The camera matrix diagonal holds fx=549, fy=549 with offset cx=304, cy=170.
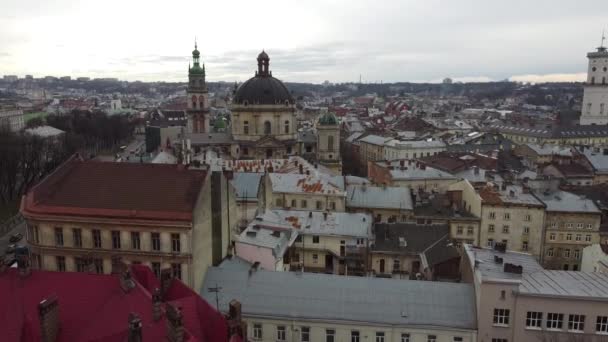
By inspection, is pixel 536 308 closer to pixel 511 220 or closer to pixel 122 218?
pixel 122 218

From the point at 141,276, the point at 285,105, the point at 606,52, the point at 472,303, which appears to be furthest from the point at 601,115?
the point at 141,276

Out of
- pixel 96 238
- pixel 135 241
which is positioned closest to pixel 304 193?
pixel 135 241

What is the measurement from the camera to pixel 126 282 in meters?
23.4

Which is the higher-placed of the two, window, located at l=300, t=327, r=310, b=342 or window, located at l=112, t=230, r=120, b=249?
window, located at l=112, t=230, r=120, b=249

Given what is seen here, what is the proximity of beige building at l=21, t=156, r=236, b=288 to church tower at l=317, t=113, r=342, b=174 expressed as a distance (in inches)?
2446

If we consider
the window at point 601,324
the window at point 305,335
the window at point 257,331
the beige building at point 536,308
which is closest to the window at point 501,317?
the beige building at point 536,308

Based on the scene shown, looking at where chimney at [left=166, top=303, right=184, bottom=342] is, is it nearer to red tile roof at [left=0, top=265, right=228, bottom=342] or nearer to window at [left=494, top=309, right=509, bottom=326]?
red tile roof at [left=0, top=265, right=228, bottom=342]

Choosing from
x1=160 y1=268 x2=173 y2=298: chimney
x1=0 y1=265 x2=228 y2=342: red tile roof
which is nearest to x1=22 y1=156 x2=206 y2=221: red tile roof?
x1=160 y1=268 x2=173 y2=298: chimney

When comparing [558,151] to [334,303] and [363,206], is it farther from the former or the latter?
[334,303]

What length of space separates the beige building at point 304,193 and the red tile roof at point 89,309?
36080mm

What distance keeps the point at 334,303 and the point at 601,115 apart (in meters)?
159

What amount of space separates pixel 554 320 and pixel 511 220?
2653cm

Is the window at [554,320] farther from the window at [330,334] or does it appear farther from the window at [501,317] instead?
the window at [330,334]

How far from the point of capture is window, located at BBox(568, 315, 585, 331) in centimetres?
3038
